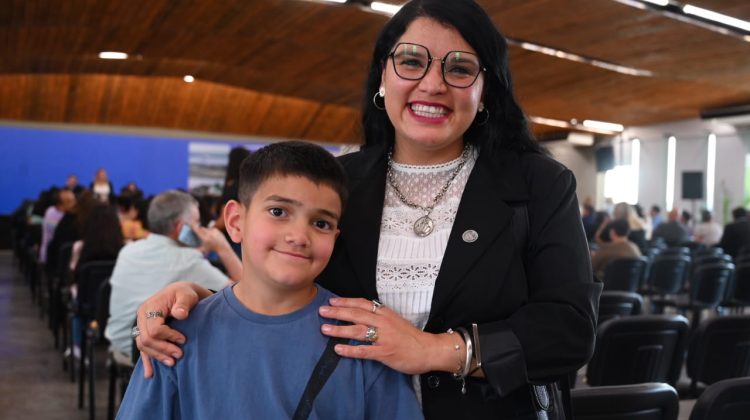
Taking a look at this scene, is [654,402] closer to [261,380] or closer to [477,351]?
[477,351]

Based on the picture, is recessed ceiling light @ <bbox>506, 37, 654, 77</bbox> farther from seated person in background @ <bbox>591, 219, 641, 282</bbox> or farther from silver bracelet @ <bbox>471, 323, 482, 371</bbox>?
silver bracelet @ <bbox>471, 323, 482, 371</bbox>

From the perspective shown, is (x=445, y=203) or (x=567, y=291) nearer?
(x=567, y=291)

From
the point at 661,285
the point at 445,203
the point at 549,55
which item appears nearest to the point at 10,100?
the point at 549,55

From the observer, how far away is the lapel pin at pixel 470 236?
153cm

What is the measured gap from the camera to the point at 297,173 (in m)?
1.47

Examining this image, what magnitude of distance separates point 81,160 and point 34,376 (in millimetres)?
14054

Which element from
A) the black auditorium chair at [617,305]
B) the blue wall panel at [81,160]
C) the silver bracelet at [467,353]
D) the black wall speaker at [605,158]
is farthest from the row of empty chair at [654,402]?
the black wall speaker at [605,158]

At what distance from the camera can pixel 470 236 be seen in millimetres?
1541

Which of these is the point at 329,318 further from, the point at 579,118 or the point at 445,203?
the point at 579,118

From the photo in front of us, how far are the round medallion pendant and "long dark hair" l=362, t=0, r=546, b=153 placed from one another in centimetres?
21

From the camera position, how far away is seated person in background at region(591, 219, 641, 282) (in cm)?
802

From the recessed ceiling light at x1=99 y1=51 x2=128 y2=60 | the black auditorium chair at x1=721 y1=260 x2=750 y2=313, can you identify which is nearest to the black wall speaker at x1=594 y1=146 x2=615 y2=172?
the recessed ceiling light at x1=99 y1=51 x2=128 y2=60

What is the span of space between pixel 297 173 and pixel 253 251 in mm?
168

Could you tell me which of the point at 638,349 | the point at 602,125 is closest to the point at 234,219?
the point at 638,349
